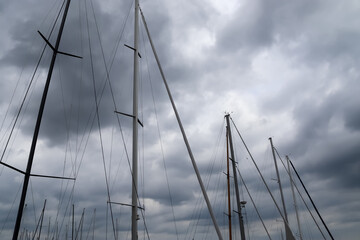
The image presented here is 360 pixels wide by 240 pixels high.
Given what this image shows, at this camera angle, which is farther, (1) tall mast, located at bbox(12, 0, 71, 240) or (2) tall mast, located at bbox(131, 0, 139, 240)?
(2) tall mast, located at bbox(131, 0, 139, 240)

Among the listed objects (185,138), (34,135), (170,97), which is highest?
(170,97)

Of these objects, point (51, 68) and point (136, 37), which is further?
point (136, 37)

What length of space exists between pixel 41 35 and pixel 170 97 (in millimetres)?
8027

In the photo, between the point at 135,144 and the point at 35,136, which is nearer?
the point at 35,136

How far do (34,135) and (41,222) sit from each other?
43464 millimetres

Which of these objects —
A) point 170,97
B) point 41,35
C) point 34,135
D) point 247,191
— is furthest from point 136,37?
point 247,191

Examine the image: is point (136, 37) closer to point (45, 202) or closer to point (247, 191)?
point (247, 191)

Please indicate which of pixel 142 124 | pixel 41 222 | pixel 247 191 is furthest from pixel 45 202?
pixel 142 124

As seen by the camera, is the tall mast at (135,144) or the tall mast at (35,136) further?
the tall mast at (135,144)

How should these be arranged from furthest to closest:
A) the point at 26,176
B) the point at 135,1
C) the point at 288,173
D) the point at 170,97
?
the point at 288,173, the point at 135,1, the point at 170,97, the point at 26,176

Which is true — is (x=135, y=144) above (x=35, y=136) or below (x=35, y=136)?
above

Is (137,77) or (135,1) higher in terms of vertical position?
(135,1)

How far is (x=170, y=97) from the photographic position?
18.5 meters

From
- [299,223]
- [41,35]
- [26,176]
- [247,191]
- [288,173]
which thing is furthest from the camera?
[288,173]
